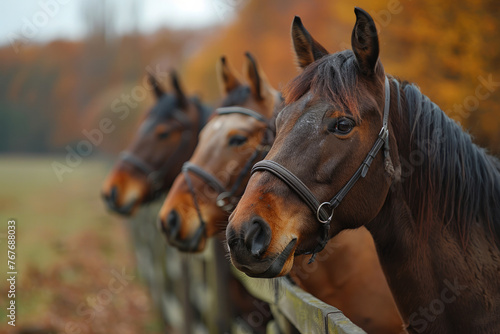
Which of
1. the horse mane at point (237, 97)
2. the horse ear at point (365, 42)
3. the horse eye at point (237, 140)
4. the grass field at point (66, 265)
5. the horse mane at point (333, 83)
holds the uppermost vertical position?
the horse ear at point (365, 42)

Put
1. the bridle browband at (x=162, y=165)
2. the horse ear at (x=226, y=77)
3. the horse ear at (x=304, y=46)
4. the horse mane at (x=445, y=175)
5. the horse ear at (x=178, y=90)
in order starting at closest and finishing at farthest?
1. the horse mane at (x=445, y=175)
2. the horse ear at (x=304, y=46)
3. the horse ear at (x=226, y=77)
4. the bridle browband at (x=162, y=165)
5. the horse ear at (x=178, y=90)

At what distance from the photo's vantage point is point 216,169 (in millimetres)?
3656

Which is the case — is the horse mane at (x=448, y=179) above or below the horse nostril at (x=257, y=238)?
above

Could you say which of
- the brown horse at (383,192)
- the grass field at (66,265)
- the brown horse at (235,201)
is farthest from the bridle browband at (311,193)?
the grass field at (66,265)

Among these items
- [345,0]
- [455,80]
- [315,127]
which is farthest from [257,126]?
[345,0]

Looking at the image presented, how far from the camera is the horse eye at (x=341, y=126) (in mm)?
2057

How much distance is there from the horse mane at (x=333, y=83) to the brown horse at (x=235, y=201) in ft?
2.74

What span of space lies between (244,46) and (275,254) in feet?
34.6

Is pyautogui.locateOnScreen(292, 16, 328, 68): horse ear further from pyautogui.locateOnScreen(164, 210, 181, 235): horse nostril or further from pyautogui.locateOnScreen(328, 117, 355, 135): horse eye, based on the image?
pyautogui.locateOnScreen(164, 210, 181, 235): horse nostril

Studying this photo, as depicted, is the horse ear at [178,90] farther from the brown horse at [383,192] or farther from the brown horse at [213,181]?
the brown horse at [383,192]

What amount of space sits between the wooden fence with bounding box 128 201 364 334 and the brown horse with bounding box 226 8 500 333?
334mm

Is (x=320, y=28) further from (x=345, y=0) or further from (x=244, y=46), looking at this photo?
(x=244, y=46)

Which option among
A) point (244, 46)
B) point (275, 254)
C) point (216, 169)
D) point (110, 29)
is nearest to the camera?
point (275, 254)

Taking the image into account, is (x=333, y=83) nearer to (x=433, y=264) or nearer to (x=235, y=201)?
(x=433, y=264)
